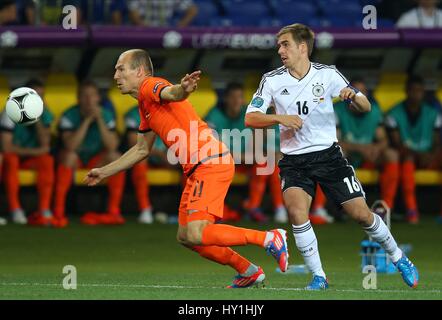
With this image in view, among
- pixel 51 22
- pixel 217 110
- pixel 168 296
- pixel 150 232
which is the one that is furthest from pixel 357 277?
pixel 51 22

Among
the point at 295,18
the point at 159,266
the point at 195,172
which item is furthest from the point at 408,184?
the point at 195,172

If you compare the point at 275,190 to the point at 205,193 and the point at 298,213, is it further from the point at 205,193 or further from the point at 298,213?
the point at 205,193

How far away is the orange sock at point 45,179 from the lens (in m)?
13.0

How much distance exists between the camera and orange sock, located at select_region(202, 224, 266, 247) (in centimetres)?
755

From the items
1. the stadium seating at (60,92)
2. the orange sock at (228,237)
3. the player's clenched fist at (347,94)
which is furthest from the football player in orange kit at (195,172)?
the stadium seating at (60,92)

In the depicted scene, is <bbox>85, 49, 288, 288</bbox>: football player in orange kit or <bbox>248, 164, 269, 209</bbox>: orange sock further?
<bbox>248, 164, 269, 209</bbox>: orange sock

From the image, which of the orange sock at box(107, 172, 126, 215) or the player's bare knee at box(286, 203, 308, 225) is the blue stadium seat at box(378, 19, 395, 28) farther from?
the player's bare knee at box(286, 203, 308, 225)

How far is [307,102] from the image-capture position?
8.16 m

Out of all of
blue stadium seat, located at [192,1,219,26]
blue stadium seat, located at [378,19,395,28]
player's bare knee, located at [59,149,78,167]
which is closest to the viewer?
player's bare knee, located at [59,149,78,167]

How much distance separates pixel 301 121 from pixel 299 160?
0.47 meters

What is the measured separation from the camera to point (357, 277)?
9258 mm

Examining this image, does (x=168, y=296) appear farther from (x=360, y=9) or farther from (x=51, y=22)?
(x=360, y=9)

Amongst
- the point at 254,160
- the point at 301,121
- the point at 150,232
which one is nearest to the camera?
the point at 301,121

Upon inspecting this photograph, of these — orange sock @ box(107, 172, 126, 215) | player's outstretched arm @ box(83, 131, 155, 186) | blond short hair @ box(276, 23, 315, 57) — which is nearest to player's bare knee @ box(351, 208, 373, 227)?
blond short hair @ box(276, 23, 315, 57)
